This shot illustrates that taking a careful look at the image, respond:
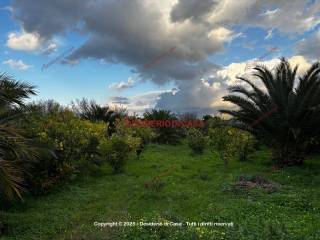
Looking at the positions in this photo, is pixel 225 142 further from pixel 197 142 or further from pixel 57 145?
pixel 57 145

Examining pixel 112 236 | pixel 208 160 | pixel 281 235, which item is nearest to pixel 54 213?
pixel 112 236

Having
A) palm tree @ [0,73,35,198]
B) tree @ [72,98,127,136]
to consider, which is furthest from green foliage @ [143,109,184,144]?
palm tree @ [0,73,35,198]

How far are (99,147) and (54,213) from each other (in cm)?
588

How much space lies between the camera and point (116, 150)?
16.5m

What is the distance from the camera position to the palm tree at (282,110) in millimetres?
15922

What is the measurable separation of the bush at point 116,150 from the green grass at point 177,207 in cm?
72

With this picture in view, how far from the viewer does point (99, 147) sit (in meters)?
16.2

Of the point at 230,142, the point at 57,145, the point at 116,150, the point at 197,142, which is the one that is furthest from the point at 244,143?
the point at 57,145

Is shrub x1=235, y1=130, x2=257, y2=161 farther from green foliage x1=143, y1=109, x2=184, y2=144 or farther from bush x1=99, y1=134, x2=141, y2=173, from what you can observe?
green foliage x1=143, y1=109, x2=184, y2=144

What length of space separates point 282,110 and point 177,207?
7.57 metres

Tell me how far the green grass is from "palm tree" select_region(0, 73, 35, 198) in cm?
106

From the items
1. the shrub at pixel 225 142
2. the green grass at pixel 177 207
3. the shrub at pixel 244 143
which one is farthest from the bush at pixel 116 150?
the shrub at pixel 244 143

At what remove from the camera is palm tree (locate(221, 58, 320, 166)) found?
15922 millimetres

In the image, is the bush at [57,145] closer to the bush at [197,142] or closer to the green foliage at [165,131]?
the bush at [197,142]
